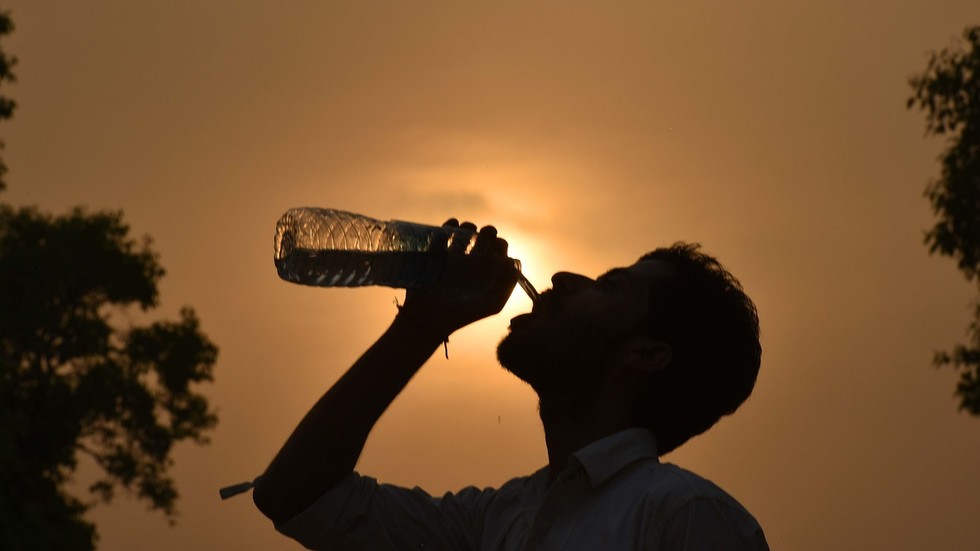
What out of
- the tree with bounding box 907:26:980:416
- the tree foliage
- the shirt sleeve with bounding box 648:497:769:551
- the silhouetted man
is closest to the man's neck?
the silhouetted man

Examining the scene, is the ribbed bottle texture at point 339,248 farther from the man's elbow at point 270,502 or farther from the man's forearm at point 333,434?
the man's elbow at point 270,502

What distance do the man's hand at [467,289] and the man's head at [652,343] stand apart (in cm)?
10

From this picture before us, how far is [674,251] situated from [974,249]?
37.8ft

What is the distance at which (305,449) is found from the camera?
10.8ft

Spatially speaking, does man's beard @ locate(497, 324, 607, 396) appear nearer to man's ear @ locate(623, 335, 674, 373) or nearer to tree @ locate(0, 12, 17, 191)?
man's ear @ locate(623, 335, 674, 373)

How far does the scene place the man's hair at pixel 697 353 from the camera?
3443mm

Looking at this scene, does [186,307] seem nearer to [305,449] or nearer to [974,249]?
[974,249]

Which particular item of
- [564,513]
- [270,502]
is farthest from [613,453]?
[270,502]

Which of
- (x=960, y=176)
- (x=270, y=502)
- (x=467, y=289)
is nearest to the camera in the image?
(x=270, y=502)

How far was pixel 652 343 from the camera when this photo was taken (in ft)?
11.4

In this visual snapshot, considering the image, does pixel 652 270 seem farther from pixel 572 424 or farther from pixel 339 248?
pixel 339 248

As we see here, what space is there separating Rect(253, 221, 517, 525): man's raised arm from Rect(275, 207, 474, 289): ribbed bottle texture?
1.08 ft

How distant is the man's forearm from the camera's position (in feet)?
10.7

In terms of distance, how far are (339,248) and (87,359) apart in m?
21.7
